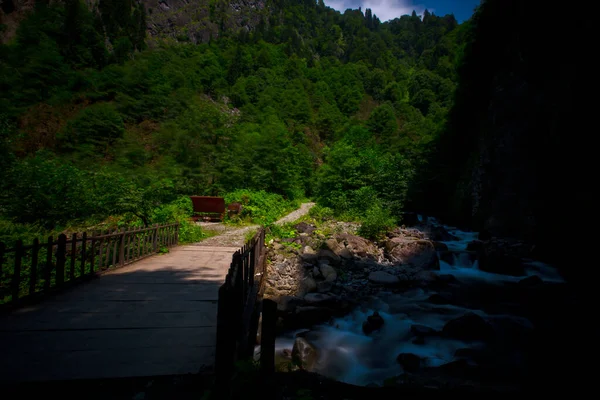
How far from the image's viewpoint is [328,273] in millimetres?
7629

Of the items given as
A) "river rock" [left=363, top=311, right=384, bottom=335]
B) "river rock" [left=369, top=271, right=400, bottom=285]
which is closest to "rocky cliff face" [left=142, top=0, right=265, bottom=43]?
"river rock" [left=369, top=271, right=400, bottom=285]

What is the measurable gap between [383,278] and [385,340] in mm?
2650

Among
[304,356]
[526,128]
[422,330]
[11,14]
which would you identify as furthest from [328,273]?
[11,14]

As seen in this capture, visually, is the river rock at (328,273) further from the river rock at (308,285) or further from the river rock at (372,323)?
the river rock at (372,323)

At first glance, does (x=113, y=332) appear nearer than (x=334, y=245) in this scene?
Yes

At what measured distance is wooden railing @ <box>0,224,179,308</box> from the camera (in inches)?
146

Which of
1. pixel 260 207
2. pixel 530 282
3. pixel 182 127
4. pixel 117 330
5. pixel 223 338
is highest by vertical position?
pixel 182 127

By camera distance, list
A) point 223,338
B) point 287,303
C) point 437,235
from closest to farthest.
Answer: point 223,338 → point 287,303 → point 437,235

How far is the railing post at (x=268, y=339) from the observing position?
1925mm

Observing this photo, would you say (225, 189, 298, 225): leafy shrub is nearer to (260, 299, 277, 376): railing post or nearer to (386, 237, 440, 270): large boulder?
(386, 237, 440, 270): large boulder

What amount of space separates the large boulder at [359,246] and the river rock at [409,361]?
15.3 ft

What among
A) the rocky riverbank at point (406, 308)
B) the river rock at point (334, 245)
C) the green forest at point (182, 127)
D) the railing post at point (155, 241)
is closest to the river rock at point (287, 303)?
the rocky riverbank at point (406, 308)

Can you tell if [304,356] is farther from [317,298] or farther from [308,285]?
[308,285]

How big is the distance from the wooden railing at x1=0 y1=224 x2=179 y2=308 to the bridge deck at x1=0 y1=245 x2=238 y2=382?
0.31 metres
